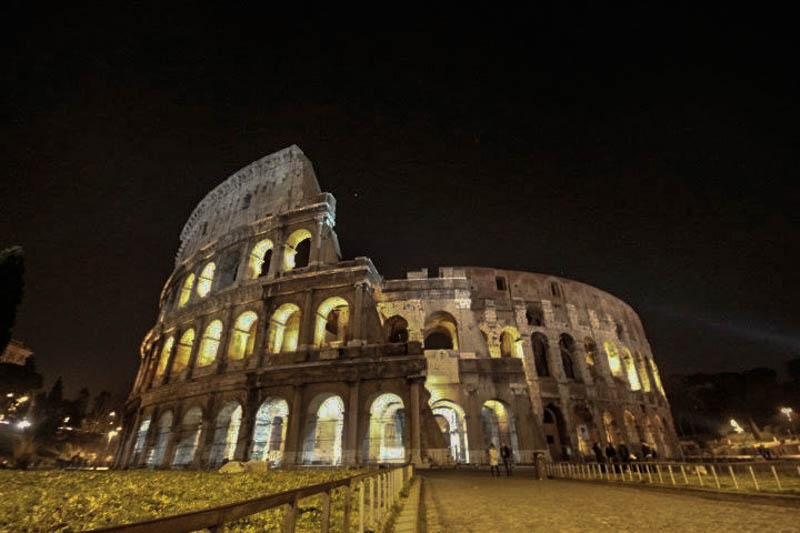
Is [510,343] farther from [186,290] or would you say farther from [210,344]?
[186,290]

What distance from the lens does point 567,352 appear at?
1143 inches

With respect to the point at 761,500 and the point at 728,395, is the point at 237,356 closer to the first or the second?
the point at 761,500

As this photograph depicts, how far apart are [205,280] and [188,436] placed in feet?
36.8

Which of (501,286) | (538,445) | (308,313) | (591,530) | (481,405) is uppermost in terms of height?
(501,286)

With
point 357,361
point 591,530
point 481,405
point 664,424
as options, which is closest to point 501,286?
point 481,405

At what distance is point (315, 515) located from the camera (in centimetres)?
490

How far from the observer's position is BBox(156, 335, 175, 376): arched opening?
84.6 ft

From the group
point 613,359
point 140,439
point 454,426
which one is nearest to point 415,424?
point 454,426

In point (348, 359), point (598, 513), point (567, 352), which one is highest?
point (567, 352)

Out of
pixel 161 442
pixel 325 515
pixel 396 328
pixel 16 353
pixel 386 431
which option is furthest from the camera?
pixel 16 353

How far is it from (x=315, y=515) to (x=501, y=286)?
2636cm

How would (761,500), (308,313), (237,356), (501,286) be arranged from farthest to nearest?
(501,286) → (237,356) → (308,313) → (761,500)

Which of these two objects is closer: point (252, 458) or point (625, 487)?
point (625, 487)

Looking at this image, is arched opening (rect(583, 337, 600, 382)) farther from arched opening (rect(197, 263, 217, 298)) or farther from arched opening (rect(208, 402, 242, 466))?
arched opening (rect(197, 263, 217, 298))
